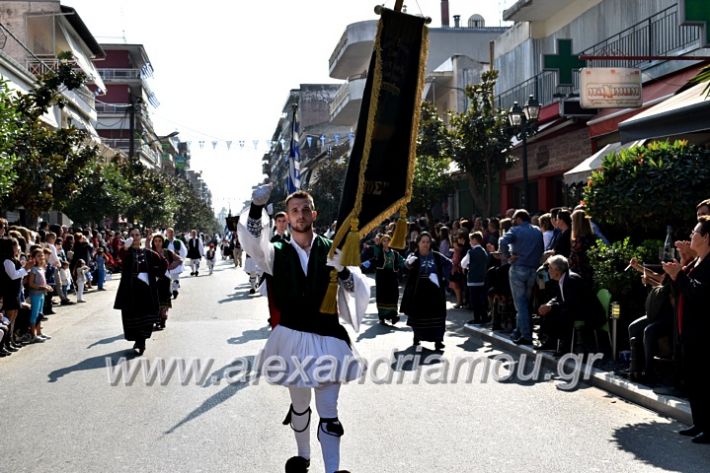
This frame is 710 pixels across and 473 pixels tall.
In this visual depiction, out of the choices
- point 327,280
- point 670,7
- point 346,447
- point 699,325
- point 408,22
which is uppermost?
point 670,7

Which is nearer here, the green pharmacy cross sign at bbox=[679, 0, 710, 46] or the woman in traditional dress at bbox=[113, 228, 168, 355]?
the woman in traditional dress at bbox=[113, 228, 168, 355]

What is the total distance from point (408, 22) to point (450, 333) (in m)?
9.25

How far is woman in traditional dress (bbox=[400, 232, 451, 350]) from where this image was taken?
12.0m

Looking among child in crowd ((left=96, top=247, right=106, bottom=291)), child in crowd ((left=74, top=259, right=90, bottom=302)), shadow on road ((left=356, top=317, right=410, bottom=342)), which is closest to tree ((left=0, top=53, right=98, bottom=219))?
child in crowd ((left=74, top=259, right=90, bottom=302))

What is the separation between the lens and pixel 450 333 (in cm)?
→ 1411

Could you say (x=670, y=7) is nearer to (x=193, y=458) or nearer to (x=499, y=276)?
(x=499, y=276)

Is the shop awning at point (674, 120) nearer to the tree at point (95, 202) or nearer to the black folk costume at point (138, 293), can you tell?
the black folk costume at point (138, 293)

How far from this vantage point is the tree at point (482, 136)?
2356 cm

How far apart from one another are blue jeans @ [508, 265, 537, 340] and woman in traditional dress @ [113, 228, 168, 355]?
509cm

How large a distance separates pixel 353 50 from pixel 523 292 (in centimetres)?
5131

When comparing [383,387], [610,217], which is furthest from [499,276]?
[383,387]

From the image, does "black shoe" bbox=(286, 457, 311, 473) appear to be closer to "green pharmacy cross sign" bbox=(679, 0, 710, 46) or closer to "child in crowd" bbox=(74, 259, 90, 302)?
"green pharmacy cross sign" bbox=(679, 0, 710, 46)

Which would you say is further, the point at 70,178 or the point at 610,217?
the point at 70,178

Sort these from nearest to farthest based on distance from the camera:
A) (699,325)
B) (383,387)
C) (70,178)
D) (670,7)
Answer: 1. (699,325)
2. (383,387)
3. (670,7)
4. (70,178)
